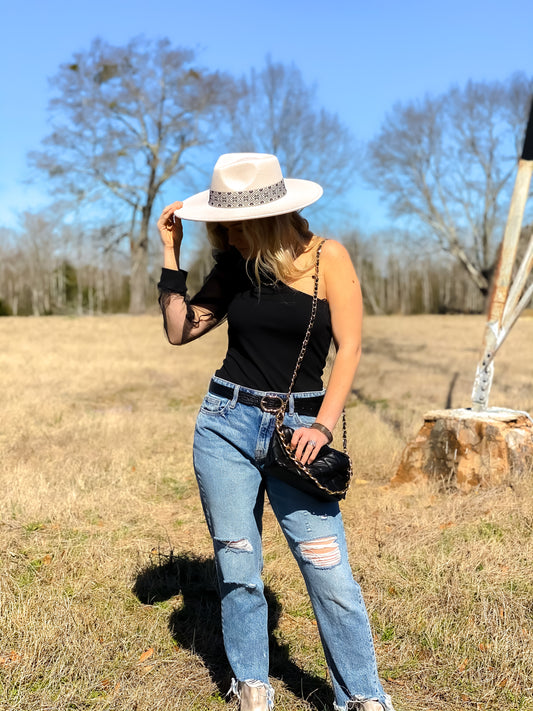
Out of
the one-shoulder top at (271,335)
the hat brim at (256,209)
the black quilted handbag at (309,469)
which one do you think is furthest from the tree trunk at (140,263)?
the black quilted handbag at (309,469)

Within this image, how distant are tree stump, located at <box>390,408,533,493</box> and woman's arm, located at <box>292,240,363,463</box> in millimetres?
3304

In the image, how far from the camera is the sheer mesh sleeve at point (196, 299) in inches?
102

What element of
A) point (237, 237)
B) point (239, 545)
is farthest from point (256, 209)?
point (239, 545)

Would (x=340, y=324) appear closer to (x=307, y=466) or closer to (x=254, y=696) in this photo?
(x=307, y=466)

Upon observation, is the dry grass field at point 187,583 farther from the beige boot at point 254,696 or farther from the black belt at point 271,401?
the black belt at point 271,401

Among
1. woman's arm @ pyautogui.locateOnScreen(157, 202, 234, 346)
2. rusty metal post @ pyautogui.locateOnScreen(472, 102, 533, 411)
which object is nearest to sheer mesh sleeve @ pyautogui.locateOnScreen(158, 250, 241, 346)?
woman's arm @ pyautogui.locateOnScreen(157, 202, 234, 346)

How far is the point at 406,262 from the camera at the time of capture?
184 feet

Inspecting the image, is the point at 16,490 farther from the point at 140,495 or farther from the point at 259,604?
the point at 259,604

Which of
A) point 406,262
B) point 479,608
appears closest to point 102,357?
point 479,608

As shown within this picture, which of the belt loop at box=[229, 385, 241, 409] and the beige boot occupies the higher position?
the belt loop at box=[229, 385, 241, 409]

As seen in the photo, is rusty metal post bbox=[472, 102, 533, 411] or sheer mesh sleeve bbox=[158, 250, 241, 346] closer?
sheer mesh sleeve bbox=[158, 250, 241, 346]

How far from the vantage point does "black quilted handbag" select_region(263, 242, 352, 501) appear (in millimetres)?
2297

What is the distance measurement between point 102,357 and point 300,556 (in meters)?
13.2

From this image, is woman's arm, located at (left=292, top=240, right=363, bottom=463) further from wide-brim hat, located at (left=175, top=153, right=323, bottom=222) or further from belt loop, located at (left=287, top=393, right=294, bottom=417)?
wide-brim hat, located at (left=175, top=153, right=323, bottom=222)
